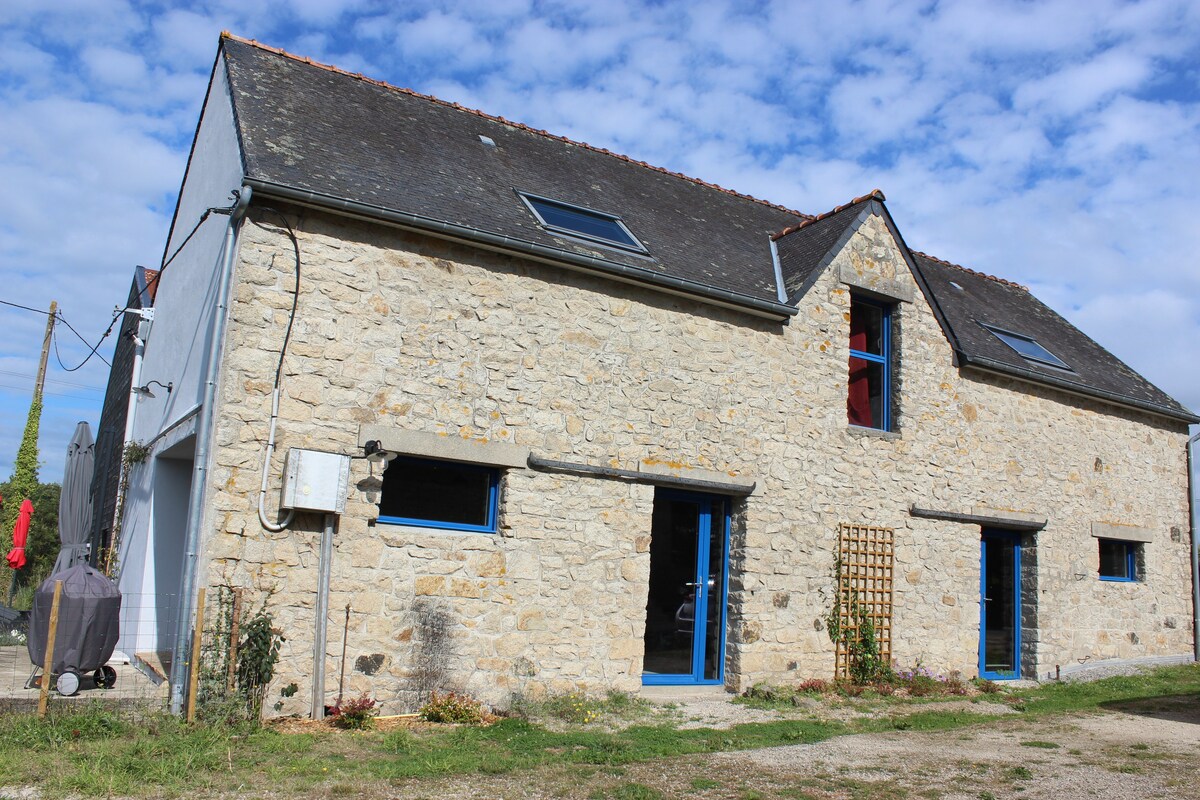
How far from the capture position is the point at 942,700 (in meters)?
10.3

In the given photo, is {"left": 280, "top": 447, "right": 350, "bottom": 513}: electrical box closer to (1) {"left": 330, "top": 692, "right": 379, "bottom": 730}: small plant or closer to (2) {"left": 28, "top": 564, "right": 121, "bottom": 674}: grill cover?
(1) {"left": 330, "top": 692, "right": 379, "bottom": 730}: small plant

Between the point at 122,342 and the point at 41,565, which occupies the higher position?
the point at 122,342

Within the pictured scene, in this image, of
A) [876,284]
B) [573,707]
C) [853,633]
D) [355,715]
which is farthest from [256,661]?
[876,284]

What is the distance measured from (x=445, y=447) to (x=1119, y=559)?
1123 cm

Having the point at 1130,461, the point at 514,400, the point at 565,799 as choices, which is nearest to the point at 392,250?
the point at 514,400

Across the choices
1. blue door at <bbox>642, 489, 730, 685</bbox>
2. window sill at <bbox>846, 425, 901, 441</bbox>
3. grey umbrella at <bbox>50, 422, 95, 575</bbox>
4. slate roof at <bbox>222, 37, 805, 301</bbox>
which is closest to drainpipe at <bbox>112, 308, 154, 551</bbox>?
grey umbrella at <bbox>50, 422, 95, 575</bbox>

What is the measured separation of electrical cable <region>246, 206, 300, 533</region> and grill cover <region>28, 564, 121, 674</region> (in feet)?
4.93

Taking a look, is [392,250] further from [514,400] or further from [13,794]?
[13,794]

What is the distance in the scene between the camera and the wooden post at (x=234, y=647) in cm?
696

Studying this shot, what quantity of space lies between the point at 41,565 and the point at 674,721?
19299 millimetres

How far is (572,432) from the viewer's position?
8844 millimetres

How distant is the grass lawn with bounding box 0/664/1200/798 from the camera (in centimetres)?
545

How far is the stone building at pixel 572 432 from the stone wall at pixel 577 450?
29 mm

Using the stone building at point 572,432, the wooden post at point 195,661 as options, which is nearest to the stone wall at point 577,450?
the stone building at point 572,432
